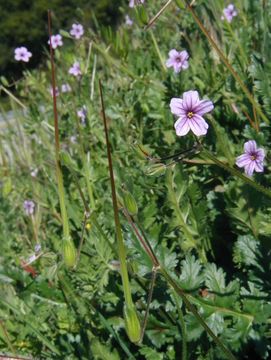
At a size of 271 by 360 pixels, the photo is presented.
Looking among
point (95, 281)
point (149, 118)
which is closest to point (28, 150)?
point (149, 118)

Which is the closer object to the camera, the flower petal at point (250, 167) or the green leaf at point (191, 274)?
the flower petal at point (250, 167)

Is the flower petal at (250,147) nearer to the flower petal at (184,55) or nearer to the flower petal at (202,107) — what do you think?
the flower petal at (202,107)

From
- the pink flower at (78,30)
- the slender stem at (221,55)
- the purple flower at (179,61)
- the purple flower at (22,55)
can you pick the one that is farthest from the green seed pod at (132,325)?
the purple flower at (22,55)

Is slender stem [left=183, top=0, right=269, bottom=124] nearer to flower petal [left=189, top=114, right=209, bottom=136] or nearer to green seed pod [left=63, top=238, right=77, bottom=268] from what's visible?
flower petal [left=189, top=114, right=209, bottom=136]

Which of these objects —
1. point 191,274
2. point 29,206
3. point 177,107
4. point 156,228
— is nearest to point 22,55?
point 29,206

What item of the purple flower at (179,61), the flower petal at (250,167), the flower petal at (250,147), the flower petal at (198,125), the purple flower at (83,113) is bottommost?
the flower petal at (250,167)

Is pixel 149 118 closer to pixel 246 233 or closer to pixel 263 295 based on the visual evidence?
pixel 246 233

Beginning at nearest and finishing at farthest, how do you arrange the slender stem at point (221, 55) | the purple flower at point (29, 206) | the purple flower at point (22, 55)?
the slender stem at point (221, 55)
the purple flower at point (29, 206)
the purple flower at point (22, 55)

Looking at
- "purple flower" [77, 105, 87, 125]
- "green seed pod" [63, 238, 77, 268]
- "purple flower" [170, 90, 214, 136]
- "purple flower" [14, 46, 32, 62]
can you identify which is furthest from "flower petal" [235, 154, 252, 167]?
"purple flower" [14, 46, 32, 62]

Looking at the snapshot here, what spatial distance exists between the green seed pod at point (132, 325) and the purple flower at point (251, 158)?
1.34 feet

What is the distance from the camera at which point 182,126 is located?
1.06m

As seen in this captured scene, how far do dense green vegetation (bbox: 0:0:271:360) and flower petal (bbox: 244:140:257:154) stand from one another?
0.02 metres

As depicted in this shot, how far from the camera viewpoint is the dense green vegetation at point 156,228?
1.32 m

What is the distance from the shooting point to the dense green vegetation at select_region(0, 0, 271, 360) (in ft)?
4.32
